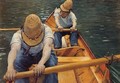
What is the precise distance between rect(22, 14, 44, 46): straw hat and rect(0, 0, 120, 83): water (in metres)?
3.95

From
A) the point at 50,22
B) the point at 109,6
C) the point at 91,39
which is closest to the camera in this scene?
the point at 50,22

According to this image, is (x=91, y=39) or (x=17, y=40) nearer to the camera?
(x=17, y=40)

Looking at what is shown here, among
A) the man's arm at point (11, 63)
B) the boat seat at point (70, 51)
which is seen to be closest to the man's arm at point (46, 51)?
the man's arm at point (11, 63)

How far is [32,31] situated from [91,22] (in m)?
14.9

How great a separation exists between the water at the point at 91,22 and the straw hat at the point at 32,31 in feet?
13.0

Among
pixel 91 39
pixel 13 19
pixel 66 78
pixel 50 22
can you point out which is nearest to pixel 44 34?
pixel 66 78

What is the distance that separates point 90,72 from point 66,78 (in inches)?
A: 26.8

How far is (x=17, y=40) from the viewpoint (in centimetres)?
601

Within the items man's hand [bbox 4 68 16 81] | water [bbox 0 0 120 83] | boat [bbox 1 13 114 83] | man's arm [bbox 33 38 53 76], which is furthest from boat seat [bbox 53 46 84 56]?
man's hand [bbox 4 68 16 81]

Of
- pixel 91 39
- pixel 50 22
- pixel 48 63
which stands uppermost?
pixel 48 63

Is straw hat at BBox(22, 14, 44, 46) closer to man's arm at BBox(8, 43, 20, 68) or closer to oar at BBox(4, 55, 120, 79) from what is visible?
man's arm at BBox(8, 43, 20, 68)

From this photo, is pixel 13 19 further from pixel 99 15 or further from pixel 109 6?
pixel 109 6

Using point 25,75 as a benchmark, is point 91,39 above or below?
below

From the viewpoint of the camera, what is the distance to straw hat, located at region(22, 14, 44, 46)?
231 inches
